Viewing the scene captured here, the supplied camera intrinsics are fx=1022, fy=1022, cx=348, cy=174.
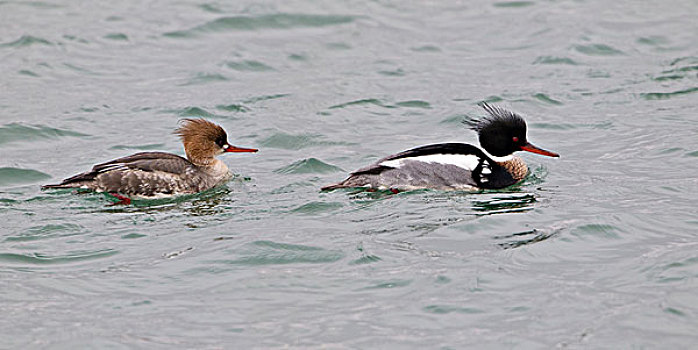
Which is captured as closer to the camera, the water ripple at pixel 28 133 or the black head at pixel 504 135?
the black head at pixel 504 135

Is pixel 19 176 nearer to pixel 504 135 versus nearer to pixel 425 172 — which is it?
pixel 425 172

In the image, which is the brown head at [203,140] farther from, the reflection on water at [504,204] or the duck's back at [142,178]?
the reflection on water at [504,204]

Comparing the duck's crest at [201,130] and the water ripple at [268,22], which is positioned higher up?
the duck's crest at [201,130]

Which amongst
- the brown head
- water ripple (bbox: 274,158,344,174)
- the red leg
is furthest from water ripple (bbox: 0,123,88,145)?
water ripple (bbox: 274,158,344,174)

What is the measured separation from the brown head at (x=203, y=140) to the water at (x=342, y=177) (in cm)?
45

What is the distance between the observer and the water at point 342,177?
7.43 metres

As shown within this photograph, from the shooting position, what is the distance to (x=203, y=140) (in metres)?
11.4

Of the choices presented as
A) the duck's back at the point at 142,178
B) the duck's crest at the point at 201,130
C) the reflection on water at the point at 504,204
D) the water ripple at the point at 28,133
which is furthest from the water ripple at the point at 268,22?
the reflection on water at the point at 504,204

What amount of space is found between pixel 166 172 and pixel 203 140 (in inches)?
26.4

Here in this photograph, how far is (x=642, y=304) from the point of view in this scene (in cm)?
755

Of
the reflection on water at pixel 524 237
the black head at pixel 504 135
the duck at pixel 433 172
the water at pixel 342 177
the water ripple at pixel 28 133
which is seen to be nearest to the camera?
the water at pixel 342 177

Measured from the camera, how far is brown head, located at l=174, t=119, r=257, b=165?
448 inches

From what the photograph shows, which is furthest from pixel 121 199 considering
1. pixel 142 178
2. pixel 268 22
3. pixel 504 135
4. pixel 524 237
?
pixel 268 22

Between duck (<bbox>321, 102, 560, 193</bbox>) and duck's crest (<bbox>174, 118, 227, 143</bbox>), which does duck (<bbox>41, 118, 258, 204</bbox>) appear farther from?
duck (<bbox>321, 102, 560, 193</bbox>)
